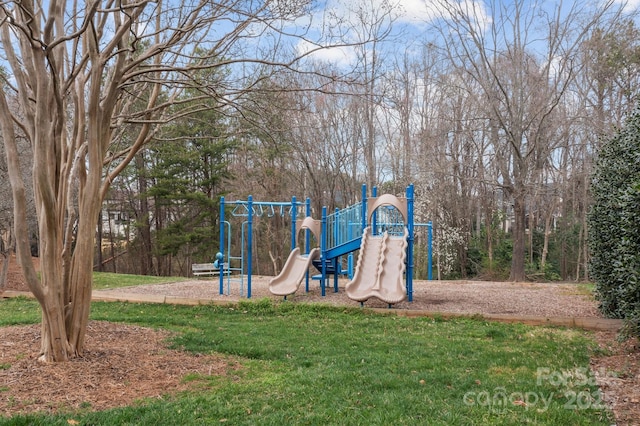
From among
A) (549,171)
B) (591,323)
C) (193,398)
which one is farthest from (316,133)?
(193,398)

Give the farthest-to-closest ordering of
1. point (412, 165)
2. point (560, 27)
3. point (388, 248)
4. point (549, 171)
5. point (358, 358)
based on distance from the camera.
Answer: point (549, 171) → point (412, 165) → point (560, 27) → point (388, 248) → point (358, 358)

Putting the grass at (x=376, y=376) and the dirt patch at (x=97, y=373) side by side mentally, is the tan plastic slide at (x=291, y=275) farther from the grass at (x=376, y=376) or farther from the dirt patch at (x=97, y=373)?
the dirt patch at (x=97, y=373)

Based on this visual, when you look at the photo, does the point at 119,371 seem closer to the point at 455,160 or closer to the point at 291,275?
the point at 291,275

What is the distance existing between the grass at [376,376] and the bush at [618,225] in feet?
2.99

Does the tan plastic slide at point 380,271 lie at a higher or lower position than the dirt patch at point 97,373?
higher

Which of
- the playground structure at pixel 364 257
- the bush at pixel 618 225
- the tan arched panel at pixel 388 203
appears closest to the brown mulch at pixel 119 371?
the bush at pixel 618 225

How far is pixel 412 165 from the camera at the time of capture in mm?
18875

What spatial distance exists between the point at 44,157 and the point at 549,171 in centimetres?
2030

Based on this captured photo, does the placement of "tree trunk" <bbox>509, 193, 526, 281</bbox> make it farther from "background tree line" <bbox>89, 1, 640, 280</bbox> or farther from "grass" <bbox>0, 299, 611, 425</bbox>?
"grass" <bbox>0, 299, 611, 425</bbox>

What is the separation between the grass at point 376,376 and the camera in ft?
10.7

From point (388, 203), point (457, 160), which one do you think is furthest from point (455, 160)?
point (388, 203)

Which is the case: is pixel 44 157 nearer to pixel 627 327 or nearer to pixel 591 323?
pixel 627 327

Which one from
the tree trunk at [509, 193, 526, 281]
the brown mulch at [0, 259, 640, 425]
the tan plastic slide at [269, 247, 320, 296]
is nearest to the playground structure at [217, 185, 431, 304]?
the tan plastic slide at [269, 247, 320, 296]

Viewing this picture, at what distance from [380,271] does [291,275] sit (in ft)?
7.07
